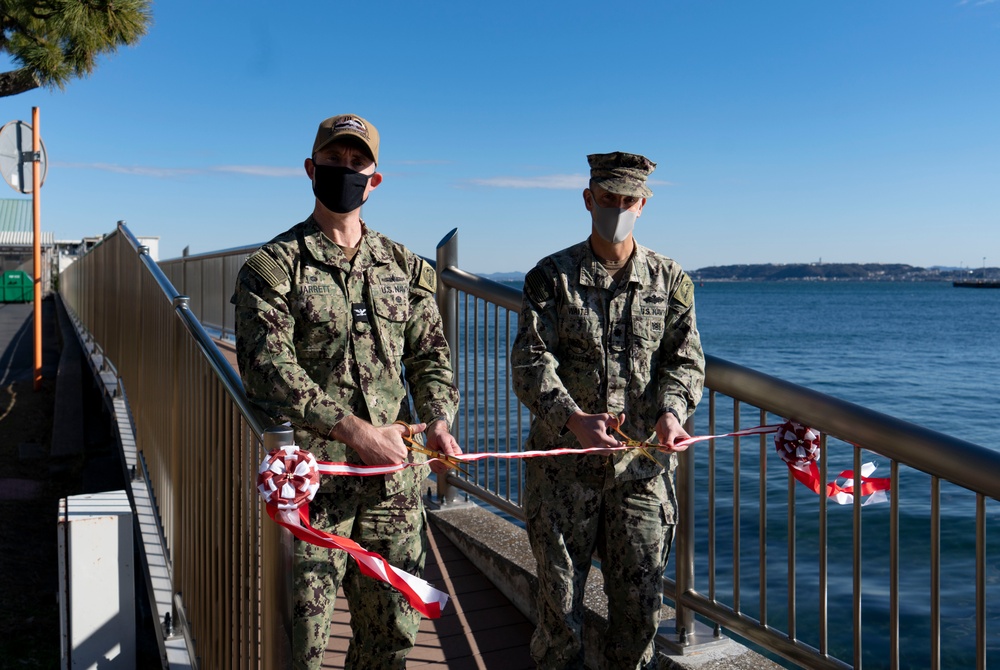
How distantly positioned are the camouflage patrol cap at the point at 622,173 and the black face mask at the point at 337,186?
2.72 feet

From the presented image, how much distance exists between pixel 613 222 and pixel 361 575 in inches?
57.6

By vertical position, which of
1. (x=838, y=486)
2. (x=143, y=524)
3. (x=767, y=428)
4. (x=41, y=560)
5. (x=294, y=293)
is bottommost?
(x=41, y=560)

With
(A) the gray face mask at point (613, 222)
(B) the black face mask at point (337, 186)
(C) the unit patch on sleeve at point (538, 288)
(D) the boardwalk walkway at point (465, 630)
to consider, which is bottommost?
(D) the boardwalk walkway at point (465, 630)

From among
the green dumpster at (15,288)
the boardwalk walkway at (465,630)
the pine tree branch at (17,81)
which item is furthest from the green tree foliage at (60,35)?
the green dumpster at (15,288)

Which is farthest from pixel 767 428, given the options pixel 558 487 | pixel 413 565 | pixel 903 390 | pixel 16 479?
pixel 903 390

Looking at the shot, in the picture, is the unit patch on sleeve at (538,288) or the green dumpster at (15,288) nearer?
the unit patch on sleeve at (538,288)

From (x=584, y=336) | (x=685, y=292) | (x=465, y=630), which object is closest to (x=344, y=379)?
(x=584, y=336)

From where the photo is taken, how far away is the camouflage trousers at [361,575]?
8.95 ft

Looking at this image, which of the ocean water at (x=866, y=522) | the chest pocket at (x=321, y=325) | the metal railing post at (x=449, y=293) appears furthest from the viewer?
the ocean water at (x=866, y=522)

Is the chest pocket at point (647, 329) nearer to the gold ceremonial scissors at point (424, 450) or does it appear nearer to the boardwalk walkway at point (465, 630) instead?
the gold ceremonial scissors at point (424, 450)

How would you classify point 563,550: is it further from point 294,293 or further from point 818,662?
point 294,293

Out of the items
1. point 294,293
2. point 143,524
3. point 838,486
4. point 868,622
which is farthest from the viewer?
point 868,622

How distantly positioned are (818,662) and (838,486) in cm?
60

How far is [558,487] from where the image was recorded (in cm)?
320
